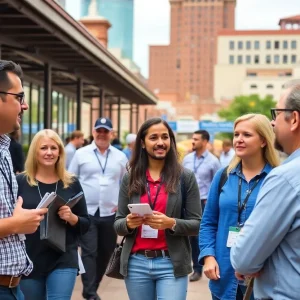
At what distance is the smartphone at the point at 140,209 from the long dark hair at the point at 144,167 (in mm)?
412

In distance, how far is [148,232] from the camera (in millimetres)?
4957

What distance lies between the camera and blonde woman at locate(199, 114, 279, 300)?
15.0 ft

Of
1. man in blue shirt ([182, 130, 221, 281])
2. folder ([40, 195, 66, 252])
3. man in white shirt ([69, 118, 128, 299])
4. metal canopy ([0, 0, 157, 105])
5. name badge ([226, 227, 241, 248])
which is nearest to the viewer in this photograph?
name badge ([226, 227, 241, 248])

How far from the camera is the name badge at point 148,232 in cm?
495

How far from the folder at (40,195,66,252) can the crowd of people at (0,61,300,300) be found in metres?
0.05

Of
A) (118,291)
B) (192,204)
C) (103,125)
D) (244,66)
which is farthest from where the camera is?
(244,66)

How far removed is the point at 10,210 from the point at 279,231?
1417 mm

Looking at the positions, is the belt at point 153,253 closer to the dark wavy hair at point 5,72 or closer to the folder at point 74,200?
the folder at point 74,200

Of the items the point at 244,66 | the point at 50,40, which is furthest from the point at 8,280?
the point at 244,66

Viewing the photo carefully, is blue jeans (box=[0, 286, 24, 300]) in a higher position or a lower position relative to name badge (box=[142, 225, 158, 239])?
lower

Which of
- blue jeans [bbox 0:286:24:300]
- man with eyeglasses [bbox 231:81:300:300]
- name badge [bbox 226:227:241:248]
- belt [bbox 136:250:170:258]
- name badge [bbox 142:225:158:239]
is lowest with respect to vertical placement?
belt [bbox 136:250:170:258]

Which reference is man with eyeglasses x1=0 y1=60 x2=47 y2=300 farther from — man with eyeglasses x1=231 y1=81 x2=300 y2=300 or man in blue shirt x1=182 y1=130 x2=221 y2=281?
man in blue shirt x1=182 y1=130 x2=221 y2=281

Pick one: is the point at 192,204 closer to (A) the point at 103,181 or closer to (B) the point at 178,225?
(B) the point at 178,225

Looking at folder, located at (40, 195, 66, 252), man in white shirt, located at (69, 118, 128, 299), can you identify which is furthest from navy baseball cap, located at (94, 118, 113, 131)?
folder, located at (40, 195, 66, 252)
